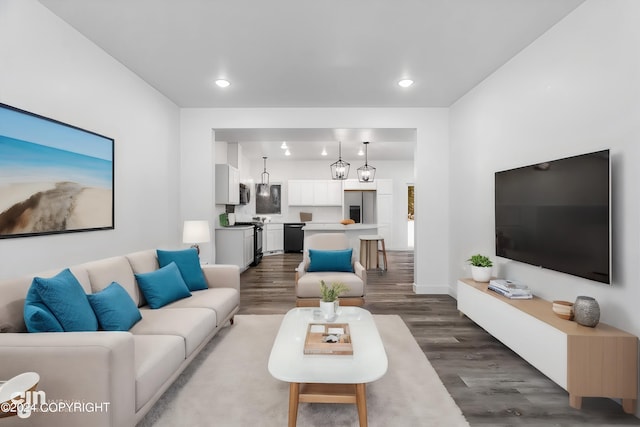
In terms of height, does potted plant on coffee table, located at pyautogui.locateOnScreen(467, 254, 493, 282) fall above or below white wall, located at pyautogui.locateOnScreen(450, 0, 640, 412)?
below

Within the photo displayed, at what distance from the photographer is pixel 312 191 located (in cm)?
947

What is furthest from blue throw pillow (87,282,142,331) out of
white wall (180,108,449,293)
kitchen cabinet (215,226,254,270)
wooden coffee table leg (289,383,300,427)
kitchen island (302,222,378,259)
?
kitchen cabinet (215,226,254,270)

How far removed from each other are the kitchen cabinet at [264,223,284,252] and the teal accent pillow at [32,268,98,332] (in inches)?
276

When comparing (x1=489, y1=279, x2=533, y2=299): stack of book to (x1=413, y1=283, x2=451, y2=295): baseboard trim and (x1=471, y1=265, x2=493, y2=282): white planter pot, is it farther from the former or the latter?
(x1=413, y1=283, x2=451, y2=295): baseboard trim

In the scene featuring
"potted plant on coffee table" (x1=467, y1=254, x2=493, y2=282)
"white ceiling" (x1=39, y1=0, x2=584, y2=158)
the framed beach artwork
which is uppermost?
"white ceiling" (x1=39, y1=0, x2=584, y2=158)

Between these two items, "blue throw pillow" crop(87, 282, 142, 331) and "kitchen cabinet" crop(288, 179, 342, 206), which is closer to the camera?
"blue throw pillow" crop(87, 282, 142, 331)

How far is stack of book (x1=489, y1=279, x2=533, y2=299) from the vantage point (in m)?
2.79

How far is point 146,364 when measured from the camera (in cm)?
181

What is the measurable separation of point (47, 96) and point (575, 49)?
4035 millimetres

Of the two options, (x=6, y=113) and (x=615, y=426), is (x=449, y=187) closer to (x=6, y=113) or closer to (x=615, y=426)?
(x=615, y=426)

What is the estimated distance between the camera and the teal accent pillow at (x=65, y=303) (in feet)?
5.83

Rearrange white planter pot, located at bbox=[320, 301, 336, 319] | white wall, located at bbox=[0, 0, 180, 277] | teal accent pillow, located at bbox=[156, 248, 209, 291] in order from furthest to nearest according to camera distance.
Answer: teal accent pillow, located at bbox=[156, 248, 209, 291], white planter pot, located at bbox=[320, 301, 336, 319], white wall, located at bbox=[0, 0, 180, 277]

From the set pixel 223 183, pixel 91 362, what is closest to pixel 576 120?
pixel 91 362

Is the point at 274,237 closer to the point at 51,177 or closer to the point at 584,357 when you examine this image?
the point at 51,177
